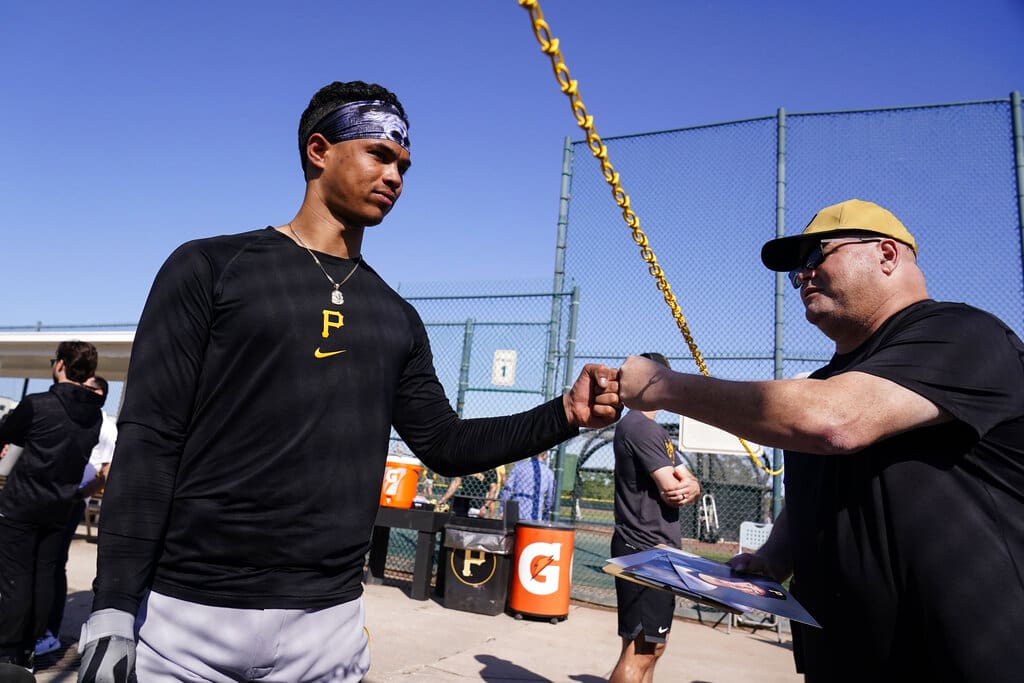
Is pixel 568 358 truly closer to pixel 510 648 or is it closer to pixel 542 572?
pixel 542 572

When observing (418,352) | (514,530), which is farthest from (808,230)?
(514,530)

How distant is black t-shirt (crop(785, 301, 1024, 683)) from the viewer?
161cm

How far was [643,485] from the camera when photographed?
4.78 m

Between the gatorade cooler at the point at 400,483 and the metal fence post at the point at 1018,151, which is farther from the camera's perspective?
the gatorade cooler at the point at 400,483

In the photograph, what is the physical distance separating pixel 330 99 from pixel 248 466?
1134 mm

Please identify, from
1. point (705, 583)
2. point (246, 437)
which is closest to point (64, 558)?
point (246, 437)

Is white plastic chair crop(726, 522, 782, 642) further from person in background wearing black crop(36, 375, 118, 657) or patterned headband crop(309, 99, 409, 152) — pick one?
patterned headband crop(309, 99, 409, 152)

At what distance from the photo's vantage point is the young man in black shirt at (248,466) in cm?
154

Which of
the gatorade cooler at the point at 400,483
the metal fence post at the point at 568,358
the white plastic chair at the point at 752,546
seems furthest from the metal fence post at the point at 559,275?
the white plastic chair at the point at 752,546

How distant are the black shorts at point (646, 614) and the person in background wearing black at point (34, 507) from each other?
146 inches

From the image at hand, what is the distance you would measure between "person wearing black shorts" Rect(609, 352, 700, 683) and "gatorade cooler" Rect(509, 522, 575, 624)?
2597mm

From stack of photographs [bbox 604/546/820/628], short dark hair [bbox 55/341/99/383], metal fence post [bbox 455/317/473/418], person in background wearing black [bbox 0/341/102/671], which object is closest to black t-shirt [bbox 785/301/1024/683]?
stack of photographs [bbox 604/546/820/628]

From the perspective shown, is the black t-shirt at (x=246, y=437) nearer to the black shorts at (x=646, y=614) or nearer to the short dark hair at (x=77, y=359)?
the black shorts at (x=646, y=614)

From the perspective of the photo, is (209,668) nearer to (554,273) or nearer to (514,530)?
(514,530)
